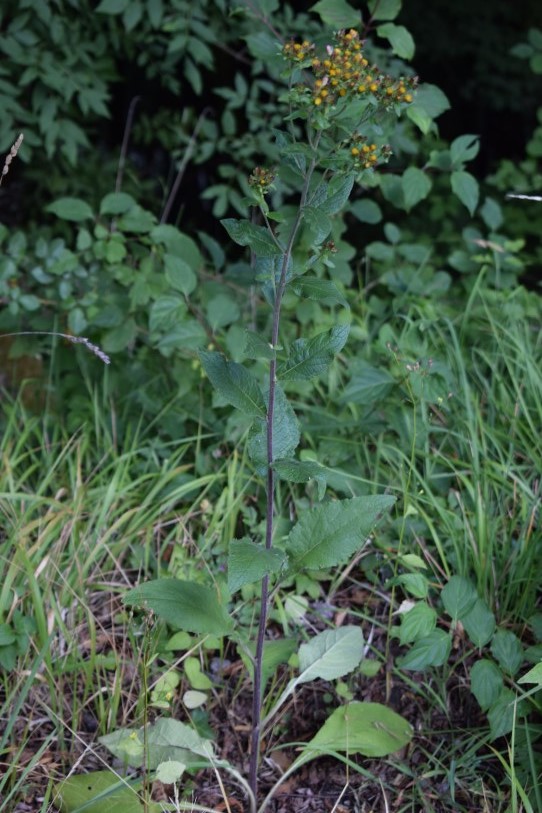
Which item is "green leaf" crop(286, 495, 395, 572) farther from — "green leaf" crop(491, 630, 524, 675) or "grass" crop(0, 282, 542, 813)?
"green leaf" crop(491, 630, 524, 675)

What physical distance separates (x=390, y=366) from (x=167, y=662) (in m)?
1.13

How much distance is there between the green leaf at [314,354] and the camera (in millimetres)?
1517

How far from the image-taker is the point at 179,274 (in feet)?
7.57

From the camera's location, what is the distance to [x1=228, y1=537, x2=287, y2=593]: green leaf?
1.43m

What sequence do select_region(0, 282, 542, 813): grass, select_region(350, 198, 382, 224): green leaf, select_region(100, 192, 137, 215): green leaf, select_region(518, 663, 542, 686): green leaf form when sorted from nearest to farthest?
select_region(518, 663, 542, 686): green leaf, select_region(0, 282, 542, 813): grass, select_region(100, 192, 137, 215): green leaf, select_region(350, 198, 382, 224): green leaf

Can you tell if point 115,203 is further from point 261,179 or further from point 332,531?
point 332,531

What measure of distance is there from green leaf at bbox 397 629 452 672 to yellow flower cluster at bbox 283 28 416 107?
3.45 ft

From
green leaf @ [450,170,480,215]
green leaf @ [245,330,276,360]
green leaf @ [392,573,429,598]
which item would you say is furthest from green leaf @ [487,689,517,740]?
green leaf @ [450,170,480,215]

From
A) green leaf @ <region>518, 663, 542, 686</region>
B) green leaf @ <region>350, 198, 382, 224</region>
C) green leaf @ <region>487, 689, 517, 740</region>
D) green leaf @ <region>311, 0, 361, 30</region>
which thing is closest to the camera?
green leaf @ <region>518, 663, 542, 686</region>

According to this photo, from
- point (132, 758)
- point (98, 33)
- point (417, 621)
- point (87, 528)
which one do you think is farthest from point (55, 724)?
point (98, 33)

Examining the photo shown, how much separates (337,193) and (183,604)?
2.66 ft

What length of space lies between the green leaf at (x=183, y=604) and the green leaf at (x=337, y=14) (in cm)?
156

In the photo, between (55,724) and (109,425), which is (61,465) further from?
(55,724)

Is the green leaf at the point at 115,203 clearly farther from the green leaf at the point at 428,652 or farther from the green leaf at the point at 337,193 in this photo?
the green leaf at the point at 428,652
